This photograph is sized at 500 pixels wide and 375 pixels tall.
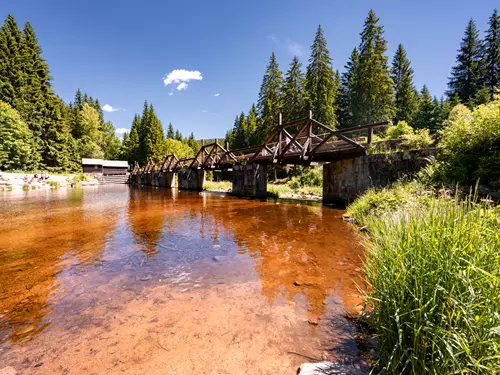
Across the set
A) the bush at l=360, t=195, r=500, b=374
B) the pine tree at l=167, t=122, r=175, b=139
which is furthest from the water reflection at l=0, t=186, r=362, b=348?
the pine tree at l=167, t=122, r=175, b=139

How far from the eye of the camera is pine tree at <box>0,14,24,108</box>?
33.6 metres

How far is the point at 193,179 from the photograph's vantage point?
24984 mm

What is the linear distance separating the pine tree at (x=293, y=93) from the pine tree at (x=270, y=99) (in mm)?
1409

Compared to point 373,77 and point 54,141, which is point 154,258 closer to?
point 373,77

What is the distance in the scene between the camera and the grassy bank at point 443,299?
3.92ft

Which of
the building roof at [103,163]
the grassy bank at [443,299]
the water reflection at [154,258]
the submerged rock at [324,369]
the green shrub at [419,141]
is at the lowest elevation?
the water reflection at [154,258]

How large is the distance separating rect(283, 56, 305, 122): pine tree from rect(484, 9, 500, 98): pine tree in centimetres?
3206

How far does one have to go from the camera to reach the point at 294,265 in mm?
3785

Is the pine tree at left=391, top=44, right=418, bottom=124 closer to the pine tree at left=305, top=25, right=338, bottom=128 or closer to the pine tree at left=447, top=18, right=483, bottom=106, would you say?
the pine tree at left=447, top=18, right=483, bottom=106

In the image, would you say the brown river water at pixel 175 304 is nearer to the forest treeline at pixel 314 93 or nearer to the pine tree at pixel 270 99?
the forest treeline at pixel 314 93

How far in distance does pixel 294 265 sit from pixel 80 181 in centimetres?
4362

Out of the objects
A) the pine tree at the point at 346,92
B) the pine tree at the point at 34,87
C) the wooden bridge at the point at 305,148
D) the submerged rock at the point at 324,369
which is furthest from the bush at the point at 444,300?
the pine tree at the point at 34,87

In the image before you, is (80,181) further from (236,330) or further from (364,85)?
(364,85)

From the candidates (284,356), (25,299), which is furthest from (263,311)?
(25,299)
